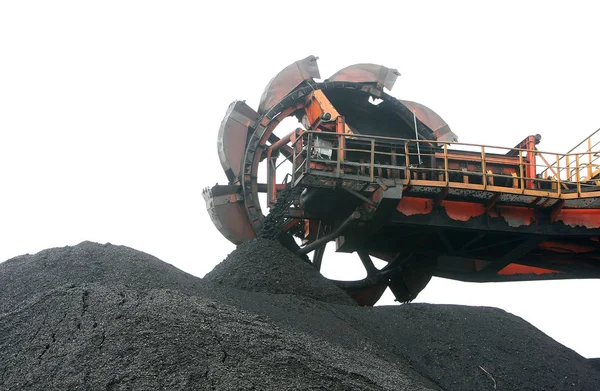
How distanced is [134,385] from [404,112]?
9363 millimetres

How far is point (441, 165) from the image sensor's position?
11.8 meters

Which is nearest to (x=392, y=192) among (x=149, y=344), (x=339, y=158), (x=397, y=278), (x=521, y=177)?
(x=339, y=158)

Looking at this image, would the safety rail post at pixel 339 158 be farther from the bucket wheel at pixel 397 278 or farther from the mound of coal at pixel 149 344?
the bucket wheel at pixel 397 278

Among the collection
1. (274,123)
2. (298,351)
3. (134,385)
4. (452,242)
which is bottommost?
(134,385)

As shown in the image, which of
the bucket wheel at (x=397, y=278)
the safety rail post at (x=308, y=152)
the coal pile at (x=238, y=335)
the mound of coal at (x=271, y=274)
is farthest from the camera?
the bucket wheel at (x=397, y=278)

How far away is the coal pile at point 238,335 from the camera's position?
6426 millimetres

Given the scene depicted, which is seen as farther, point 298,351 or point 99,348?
point 298,351

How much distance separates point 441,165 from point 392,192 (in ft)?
5.94

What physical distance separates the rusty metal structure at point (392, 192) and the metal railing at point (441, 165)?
25mm

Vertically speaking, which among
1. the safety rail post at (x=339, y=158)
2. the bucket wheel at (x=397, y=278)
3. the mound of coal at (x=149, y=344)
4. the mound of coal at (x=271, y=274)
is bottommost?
the mound of coal at (x=149, y=344)

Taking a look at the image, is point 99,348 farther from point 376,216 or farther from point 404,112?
point 404,112

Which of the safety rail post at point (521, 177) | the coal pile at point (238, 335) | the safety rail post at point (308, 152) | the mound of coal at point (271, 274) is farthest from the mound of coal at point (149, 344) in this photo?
the safety rail post at point (521, 177)

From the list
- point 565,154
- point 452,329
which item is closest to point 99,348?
point 452,329

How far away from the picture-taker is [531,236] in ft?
37.6
